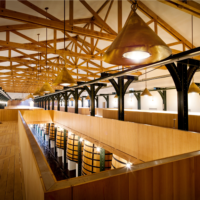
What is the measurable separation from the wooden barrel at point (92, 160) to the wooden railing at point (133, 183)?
14.5 feet

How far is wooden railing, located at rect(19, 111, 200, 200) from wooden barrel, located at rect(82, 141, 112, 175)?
4.43 metres

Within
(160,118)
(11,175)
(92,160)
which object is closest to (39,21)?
(11,175)

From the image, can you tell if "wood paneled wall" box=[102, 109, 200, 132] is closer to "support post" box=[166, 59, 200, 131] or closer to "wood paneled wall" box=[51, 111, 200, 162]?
"support post" box=[166, 59, 200, 131]

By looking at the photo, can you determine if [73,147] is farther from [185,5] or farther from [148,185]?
[185,5]

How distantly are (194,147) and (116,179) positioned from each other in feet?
7.80

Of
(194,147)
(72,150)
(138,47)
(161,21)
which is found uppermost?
(161,21)

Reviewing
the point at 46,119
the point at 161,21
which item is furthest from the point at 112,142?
the point at 46,119

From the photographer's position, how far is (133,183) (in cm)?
127

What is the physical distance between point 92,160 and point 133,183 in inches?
194

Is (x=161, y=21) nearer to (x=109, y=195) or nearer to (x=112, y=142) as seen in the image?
(x=112, y=142)

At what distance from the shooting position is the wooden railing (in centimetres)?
107

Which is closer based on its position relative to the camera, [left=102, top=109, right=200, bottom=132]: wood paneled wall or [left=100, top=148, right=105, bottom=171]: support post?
[left=102, top=109, right=200, bottom=132]: wood paneled wall

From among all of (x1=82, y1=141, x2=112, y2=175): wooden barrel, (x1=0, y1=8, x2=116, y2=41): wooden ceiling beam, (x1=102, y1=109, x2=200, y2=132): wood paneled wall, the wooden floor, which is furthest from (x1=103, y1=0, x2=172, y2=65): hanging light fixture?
(x1=82, y1=141, x2=112, y2=175): wooden barrel

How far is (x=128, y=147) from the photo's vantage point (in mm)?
4441
